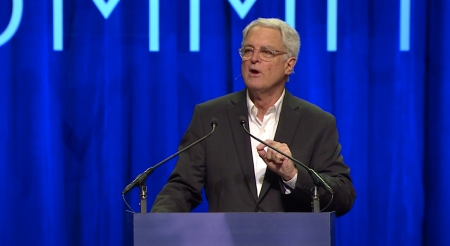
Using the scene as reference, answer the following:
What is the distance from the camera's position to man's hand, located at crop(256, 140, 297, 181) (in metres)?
1.86

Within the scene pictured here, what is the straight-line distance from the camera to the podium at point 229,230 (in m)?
1.56

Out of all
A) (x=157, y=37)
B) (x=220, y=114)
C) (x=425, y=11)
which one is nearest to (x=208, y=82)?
(x=157, y=37)

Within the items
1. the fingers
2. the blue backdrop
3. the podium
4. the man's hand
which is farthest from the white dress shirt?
the blue backdrop

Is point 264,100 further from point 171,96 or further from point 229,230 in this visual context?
point 171,96

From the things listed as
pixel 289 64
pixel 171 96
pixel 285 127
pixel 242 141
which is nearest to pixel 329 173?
pixel 285 127

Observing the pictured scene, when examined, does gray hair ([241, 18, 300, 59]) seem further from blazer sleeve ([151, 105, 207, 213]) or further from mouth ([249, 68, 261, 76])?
blazer sleeve ([151, 105, 207, 213])

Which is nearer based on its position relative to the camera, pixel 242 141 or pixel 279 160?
pixel 279 160

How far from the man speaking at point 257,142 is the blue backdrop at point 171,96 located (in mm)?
988

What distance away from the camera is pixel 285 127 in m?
2.29

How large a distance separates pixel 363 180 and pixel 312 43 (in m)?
0.81

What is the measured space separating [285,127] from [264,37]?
35 centimetres

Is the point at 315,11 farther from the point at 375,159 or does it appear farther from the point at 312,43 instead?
the point at 375,159

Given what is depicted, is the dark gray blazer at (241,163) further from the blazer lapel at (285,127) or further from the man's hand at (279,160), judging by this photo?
the man's hand at (279,160)

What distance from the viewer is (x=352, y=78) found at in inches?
134
